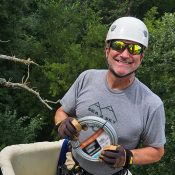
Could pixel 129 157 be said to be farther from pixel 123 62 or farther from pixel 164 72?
pixel 164 72

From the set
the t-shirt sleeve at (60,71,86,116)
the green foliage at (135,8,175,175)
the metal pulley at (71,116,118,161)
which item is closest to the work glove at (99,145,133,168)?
the metal pulley at (71,116,118,161)

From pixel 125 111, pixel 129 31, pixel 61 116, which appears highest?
pixel 129 31

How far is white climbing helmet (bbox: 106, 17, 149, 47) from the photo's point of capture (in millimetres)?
2709

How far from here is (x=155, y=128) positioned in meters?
2.61

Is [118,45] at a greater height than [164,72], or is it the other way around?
[118,45]

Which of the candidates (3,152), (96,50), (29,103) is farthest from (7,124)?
(3,152)

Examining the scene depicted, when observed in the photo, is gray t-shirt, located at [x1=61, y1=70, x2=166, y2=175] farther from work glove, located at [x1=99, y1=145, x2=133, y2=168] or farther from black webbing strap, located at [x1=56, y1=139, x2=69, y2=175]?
black webbing strap, located at [x1=56, y1=139, x2=69, y2=175]

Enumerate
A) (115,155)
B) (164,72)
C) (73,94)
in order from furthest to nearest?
1. (164,72)
2. (73,94)
3. (115,155)

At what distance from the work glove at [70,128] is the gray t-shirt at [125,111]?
4.7 inches

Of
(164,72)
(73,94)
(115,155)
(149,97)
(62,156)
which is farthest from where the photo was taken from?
(164,72)

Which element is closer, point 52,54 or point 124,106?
point 124,106

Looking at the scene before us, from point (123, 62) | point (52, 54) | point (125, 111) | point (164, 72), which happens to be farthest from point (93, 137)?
point (52, 54)

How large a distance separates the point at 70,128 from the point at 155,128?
0.56 metres

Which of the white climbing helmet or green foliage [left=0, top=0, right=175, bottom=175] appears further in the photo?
green foliage [left=0, top=0, right=175, bottom=175]
